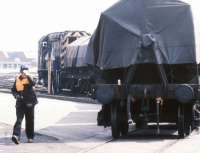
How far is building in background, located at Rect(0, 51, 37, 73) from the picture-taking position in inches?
5326

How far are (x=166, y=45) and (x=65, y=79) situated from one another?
2197cm

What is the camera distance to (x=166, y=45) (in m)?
13.1

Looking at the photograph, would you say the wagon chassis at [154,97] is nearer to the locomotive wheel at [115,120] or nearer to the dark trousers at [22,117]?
the locomotive wheel at [115,120]

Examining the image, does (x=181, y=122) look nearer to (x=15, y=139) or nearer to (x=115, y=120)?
(x=115, y=120)

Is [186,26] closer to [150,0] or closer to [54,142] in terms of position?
[150,0]

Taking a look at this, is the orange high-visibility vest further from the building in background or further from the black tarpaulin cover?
the building in background

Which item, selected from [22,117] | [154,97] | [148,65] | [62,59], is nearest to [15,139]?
[22,117]

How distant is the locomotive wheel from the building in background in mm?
112144

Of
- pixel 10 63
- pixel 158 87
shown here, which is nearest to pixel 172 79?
pixel 158 87

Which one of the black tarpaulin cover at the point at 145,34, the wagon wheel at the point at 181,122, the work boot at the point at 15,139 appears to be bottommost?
the work boot at the point at 15,139

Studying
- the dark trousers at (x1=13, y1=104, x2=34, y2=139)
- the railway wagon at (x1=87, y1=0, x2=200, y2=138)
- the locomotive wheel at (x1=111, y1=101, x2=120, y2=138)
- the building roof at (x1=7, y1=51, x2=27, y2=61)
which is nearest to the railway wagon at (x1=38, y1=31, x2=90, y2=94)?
the railway wagon at (x1=87, y1=0, x2=200, y2=138)

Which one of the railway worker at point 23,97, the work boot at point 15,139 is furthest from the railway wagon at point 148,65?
the work boot at point 15,139

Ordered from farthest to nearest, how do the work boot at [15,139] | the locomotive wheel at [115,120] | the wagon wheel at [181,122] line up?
the locomotive wheel at [115,120]
the wagon wheel at [181,122]
the work boot at [15,139]

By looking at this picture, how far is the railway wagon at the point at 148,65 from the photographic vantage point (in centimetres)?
1289
